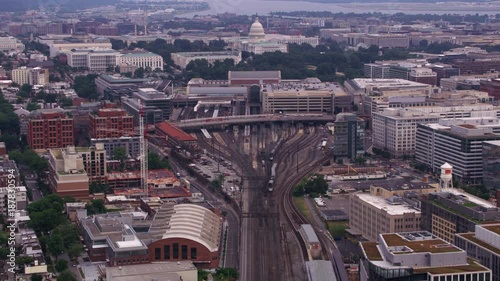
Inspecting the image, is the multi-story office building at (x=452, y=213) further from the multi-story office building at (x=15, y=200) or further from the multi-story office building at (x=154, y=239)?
the multi-story office building at (x=15, y=200)

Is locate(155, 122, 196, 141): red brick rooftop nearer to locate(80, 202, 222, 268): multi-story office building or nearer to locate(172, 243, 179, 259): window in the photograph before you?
locate(80, 202, 222, 268): multi-story office building

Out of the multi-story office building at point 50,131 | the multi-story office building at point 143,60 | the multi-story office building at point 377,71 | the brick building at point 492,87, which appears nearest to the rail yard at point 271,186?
the multi-story office building at point 50,131

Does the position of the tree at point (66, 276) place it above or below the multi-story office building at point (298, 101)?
below


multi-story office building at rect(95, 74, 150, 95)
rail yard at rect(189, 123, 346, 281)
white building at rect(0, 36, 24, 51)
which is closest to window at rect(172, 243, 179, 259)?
rail yard at rect(189, 123, 346, 281)

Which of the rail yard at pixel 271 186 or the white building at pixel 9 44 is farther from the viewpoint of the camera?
the white building at pixel 9 44

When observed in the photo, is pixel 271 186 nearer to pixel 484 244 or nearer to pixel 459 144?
pixel 459 144

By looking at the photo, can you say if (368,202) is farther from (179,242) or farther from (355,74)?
(355,74)
